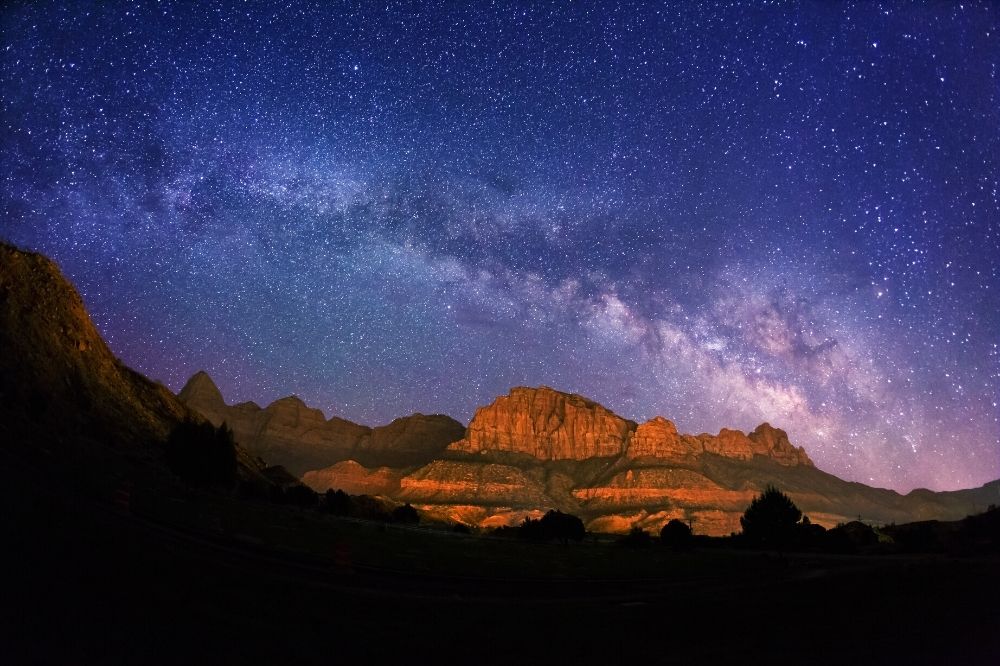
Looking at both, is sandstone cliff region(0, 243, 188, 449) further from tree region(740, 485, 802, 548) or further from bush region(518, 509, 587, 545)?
tree region(740, 485, 802, 548)

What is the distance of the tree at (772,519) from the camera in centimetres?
7731

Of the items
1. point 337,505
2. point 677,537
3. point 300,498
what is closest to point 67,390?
point 300,498

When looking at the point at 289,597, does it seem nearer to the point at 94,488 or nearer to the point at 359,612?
the point at 359,612

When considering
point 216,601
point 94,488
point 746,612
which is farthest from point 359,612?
point 94,488

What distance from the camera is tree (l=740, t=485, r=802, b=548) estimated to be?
77312 millimetres

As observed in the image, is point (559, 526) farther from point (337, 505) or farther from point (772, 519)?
point (337, 505)

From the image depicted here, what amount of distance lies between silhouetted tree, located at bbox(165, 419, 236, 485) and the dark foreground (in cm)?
3050

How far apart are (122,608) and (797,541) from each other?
307 feet

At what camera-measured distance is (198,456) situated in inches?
2373

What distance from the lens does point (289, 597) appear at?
17.1m

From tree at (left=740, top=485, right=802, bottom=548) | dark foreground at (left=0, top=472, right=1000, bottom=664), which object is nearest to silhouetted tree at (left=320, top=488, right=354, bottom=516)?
tree at (left=740, top=485, right=802, bottom=548)

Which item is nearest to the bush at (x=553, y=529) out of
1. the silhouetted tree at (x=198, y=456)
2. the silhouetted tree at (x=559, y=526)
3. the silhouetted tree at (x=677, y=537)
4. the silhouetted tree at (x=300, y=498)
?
the silhouetted tree at (x=559, y=526)

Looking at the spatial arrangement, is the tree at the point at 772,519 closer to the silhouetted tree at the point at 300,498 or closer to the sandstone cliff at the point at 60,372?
the silhouetted tree at the point at 300,498

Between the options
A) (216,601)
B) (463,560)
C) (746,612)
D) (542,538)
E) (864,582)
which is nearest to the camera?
(216,601)
